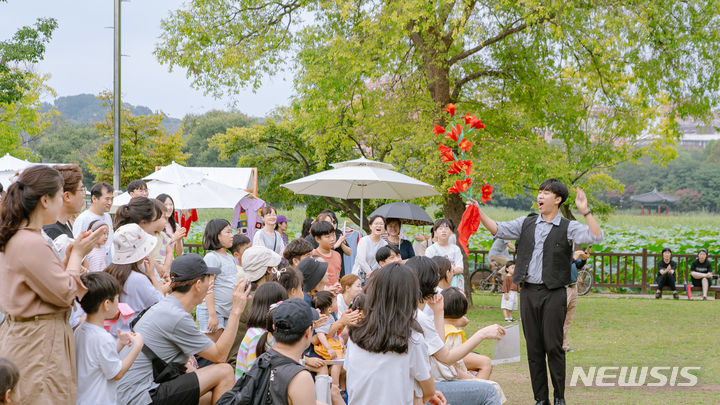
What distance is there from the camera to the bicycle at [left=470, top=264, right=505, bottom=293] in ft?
57.4

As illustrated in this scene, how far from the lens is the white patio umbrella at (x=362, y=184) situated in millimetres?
9625

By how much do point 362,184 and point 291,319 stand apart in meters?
6.82

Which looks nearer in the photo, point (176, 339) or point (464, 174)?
point (176, 339)

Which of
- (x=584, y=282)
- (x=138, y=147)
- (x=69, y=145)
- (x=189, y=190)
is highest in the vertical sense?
(x=69, y=145)

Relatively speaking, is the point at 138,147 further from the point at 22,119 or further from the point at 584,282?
the point at 584,282

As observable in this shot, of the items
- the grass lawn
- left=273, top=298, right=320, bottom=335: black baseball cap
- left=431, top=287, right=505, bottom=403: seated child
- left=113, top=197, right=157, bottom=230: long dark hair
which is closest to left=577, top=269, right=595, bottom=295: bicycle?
the grass lawn

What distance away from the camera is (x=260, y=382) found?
131 inches

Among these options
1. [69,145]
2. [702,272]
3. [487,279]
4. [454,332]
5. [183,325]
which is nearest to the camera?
[183,325]

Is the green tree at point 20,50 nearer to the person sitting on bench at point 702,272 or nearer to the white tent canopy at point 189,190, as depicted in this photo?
the white tent canopy at point 189,190

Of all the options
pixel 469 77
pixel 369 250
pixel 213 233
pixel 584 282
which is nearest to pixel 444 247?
pixel 369 250

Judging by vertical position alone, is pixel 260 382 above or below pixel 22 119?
below

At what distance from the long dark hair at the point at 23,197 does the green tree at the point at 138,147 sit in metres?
17.7
